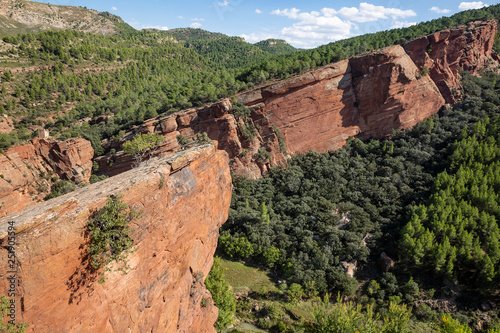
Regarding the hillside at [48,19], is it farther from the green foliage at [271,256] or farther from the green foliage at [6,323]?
the green foliage at [6,323]

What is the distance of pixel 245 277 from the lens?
1332 inches

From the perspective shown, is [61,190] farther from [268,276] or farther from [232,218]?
[268,276]

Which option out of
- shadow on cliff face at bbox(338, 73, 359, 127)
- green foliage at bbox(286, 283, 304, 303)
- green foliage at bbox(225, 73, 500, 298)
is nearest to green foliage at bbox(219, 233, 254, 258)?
→ green foliage at bbox(225, 73, 500, 298)

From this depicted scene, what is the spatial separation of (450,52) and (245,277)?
63.6 meters

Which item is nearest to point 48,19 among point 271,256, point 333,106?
point 333,106

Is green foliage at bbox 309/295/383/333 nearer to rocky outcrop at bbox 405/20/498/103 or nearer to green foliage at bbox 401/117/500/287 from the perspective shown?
green foliage at bbox 401/117/500/287

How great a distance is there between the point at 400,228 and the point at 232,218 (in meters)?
24.4

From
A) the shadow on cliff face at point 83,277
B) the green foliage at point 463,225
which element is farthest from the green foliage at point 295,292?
the shadow on cliff face at point 83,277

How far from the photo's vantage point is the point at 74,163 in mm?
39969

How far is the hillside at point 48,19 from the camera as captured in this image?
98.5 meters

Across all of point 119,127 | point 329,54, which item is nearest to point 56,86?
point 119,127

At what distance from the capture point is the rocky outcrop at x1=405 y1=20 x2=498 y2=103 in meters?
53.7

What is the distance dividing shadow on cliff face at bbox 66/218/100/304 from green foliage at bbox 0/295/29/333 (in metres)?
1.26

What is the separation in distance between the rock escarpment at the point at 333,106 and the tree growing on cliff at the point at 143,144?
185 inches
